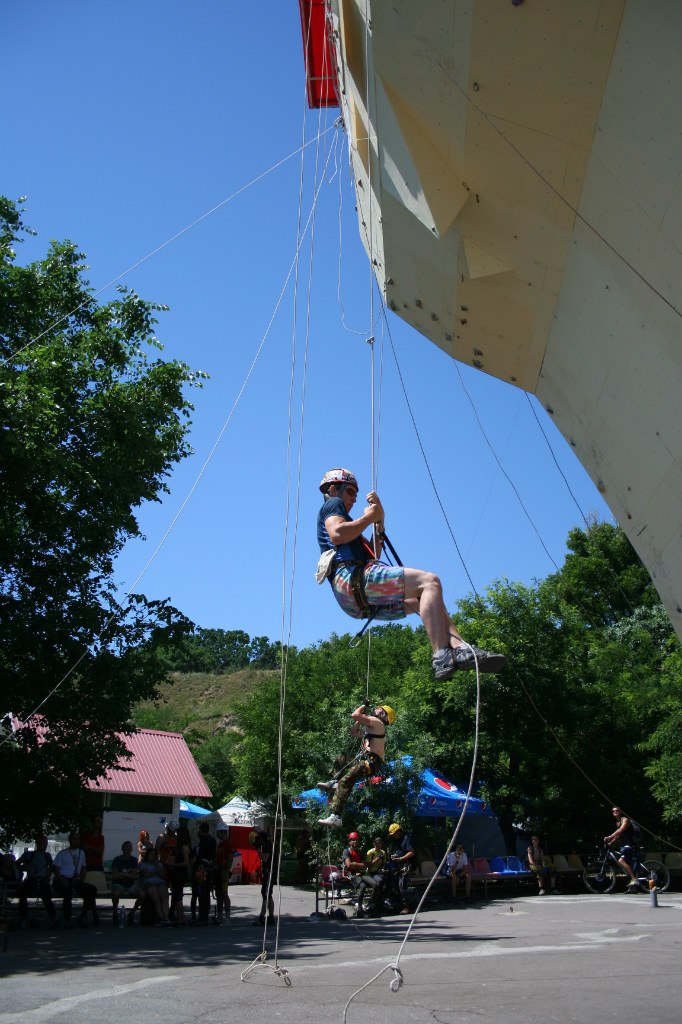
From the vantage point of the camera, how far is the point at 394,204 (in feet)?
25.5

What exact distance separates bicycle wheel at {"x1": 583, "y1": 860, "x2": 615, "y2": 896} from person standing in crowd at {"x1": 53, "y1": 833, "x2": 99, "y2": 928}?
10163 mm

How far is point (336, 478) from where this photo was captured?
254 inches

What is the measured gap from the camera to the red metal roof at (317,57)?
32.7 ft

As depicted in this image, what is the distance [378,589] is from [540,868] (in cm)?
1564

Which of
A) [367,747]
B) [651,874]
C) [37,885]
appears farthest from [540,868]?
[367,747]

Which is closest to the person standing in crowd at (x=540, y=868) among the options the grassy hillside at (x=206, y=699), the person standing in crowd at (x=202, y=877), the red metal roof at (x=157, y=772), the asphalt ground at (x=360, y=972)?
the asphalt ground at (x=360, y=972)

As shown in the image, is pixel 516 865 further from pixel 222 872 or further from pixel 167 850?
pixel 167 850

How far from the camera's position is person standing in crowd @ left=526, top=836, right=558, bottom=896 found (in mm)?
19234

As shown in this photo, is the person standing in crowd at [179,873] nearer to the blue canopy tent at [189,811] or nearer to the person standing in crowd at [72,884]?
the person standing in crowd at [72,884]

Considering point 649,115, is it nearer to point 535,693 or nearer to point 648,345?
point 648,345

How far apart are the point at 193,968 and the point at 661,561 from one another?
6.12 meters

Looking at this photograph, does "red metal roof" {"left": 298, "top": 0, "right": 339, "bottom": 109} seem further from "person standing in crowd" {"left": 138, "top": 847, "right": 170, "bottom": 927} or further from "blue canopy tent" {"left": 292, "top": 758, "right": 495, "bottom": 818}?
"blue canopy tent" {"left": 292, "top": 758, "right": 495, "bottom": 818}

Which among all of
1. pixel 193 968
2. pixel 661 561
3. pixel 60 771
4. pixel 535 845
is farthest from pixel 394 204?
pixel 535 845

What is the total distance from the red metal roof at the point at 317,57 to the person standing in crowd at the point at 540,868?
1558 cm
